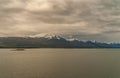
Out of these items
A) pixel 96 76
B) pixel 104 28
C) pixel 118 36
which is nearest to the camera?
pixel 96 76

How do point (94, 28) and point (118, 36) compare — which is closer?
point (118, 36)

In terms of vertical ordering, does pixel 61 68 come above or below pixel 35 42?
below

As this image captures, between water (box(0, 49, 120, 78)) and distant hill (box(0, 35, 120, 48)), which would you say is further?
distant hill (box(0, 35, 120, 48))

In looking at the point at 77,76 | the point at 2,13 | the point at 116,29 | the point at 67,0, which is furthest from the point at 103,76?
the point at 2,13

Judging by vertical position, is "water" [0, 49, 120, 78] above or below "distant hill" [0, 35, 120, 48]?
below

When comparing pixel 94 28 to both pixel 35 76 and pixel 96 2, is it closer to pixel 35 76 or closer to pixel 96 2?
pixel 96 2

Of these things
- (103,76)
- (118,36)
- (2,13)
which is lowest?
(103,76)

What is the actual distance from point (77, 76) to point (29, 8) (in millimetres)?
3685

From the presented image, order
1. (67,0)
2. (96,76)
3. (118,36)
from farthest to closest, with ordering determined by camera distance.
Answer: (118,36)
(96,76)
(67,0)

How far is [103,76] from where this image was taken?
9.38 m

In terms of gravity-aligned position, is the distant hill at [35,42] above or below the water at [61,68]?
above

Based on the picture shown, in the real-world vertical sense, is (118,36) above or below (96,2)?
below

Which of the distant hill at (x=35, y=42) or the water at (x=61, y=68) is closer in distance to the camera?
the water at (x=61, y=68)

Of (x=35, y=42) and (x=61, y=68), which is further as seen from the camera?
(x=35, y=42)
